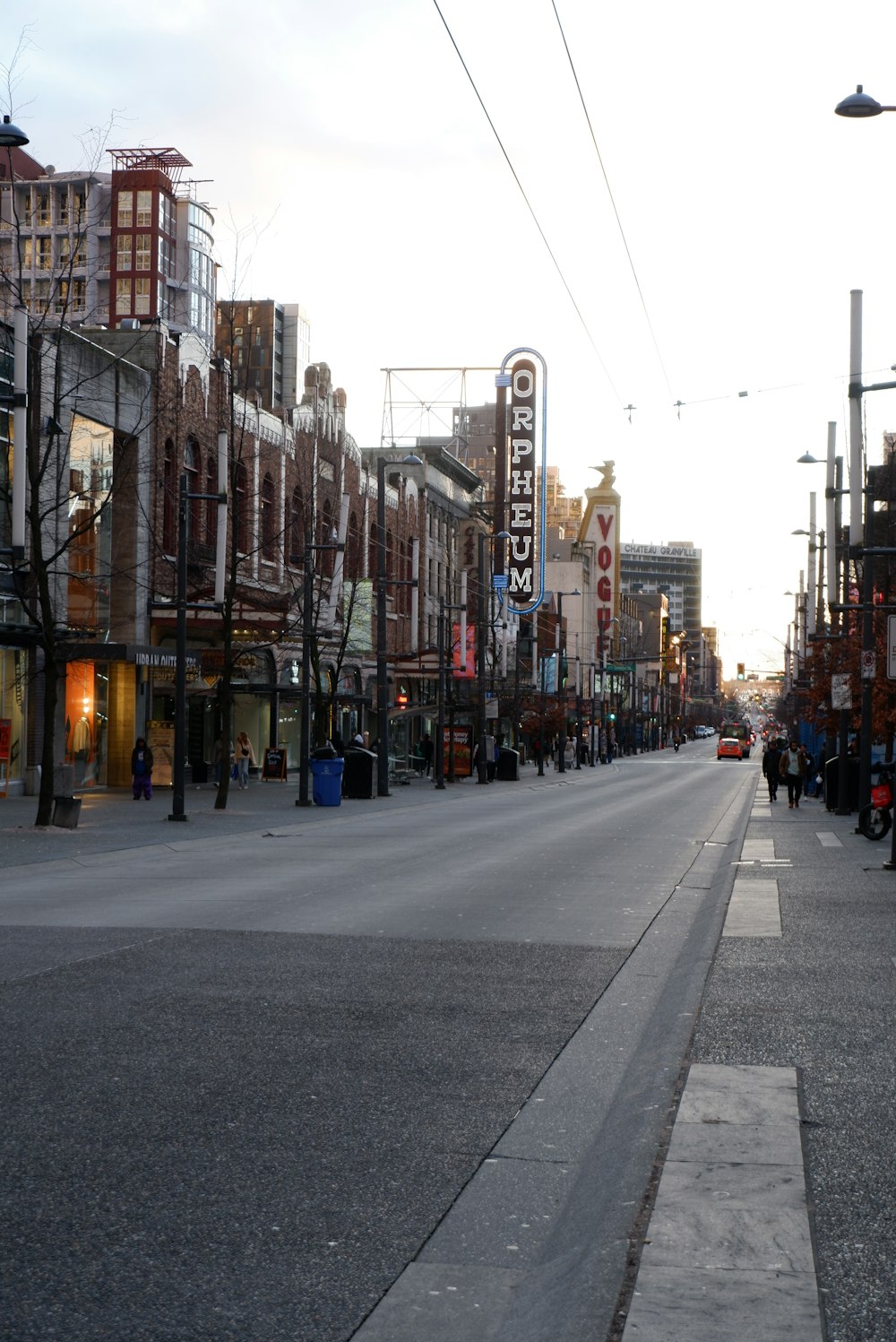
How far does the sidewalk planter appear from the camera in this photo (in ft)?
82.5

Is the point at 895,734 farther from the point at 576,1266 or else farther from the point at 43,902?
the point at 576,1266

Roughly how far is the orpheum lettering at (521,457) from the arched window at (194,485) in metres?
34.7

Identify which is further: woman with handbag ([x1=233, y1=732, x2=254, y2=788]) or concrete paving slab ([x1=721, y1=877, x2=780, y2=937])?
woman with handbag ([x1=233, y1=732, x2=254, y2=788])

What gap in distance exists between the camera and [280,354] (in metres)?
118

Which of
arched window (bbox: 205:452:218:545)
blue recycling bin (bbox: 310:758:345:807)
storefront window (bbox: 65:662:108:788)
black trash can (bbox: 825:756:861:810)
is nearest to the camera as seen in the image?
blue recycling bin (bbox: 310:758:345:807)

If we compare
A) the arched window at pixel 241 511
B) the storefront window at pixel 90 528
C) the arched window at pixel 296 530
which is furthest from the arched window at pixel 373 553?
the storefront window at pixel 90 528

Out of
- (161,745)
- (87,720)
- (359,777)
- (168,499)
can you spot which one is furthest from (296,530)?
(87,720)

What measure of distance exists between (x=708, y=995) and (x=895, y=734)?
1042 inches

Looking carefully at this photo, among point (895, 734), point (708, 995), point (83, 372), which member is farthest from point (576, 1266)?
point (83, 372)

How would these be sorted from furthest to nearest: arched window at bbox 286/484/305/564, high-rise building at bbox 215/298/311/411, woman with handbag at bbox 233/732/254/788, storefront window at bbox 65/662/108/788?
high-rise building at bbox 215/298/311/411 → arched window at bbox 286/484/305/564 → woman with handbag at bbox 233/732/254/788 → storefront window at bbox 65/662/108/788

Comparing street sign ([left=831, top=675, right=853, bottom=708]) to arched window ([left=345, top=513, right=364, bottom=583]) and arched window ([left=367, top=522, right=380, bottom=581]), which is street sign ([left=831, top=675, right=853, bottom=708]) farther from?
arched window ([left=367, top=522, right=380, bottom=581])

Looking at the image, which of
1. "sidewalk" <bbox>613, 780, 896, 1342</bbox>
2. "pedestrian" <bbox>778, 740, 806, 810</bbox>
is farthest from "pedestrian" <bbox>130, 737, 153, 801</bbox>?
"sidewalk" <bbox>613, 780, 896, 1342</bbox>

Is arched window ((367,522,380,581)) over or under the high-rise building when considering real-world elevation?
under

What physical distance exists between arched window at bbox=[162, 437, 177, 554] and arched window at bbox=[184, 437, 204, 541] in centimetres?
45
